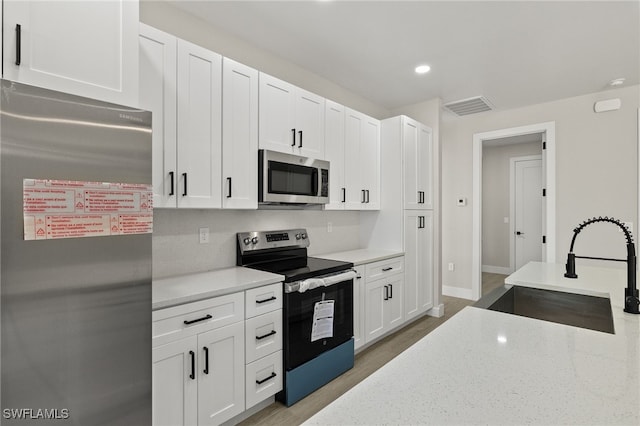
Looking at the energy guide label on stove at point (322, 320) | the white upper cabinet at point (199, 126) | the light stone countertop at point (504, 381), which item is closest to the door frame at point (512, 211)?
the energy guide label on stove at point (322, 320)

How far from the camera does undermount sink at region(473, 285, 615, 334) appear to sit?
1620 millimetres

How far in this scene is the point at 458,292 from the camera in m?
4.76

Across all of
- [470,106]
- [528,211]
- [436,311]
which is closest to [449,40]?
[470,106]

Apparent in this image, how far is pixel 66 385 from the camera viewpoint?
1.16 m

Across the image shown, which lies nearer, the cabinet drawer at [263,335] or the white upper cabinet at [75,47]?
the white upper cabinet at [75,47]

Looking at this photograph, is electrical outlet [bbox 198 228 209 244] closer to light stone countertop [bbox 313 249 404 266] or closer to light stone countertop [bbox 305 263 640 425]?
light stone countertop [bbox 313 249 404 266]

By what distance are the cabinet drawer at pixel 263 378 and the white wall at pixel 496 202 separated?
19.4 feet

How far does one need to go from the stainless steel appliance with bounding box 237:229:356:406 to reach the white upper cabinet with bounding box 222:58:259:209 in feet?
1.45

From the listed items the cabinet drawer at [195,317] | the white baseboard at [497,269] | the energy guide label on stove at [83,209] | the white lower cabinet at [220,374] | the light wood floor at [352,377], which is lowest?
the light wood floor at [352,377]

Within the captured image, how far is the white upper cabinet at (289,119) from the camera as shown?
238 cm

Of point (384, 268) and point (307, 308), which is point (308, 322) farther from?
point (384, 268)

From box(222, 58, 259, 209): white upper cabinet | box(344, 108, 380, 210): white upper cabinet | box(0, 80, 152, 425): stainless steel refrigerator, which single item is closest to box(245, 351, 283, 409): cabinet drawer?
box(0, 80, 152, 425): stainless steel refrigerator

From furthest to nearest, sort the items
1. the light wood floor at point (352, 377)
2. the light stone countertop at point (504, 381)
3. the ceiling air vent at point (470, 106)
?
the ceiling air vent at point (470, 106), the light wood floor at point (352, 377), the light stone countertop at point (504, 381)

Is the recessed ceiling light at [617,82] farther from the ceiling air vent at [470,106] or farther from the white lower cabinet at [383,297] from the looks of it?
the white lower cabinet at [383,297]
